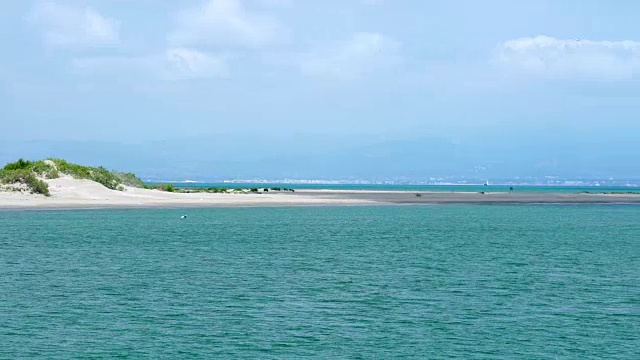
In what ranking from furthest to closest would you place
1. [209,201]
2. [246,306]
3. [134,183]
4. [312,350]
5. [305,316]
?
1. [134,183]
2. [209,201]
3. [246,306]
4. [305,316]
5. [312,350]

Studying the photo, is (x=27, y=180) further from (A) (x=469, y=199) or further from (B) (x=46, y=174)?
(A) (x=469, y=199)

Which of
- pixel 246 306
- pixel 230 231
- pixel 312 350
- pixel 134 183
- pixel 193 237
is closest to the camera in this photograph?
pixel 312 350

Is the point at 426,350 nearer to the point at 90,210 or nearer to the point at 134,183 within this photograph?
the point at 90,210

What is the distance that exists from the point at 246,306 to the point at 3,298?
834 cm

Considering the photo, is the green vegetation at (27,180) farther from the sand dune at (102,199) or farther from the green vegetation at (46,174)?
the sand dune at (102,199)

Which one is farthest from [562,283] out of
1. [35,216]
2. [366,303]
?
[35,216]

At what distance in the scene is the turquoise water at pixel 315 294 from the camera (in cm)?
2289

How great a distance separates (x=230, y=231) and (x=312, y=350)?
38.8m

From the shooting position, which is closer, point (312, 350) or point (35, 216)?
point (312, 350)

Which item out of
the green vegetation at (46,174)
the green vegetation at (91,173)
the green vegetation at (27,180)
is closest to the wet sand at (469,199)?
the green vegetation at (91,173)

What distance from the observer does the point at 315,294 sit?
30766 millimetres

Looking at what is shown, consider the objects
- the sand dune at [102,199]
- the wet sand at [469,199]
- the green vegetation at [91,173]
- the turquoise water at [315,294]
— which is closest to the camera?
the turquoise water at [315,294]

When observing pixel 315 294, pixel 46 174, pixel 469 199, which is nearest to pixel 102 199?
pixel 46 174

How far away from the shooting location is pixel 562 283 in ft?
112
